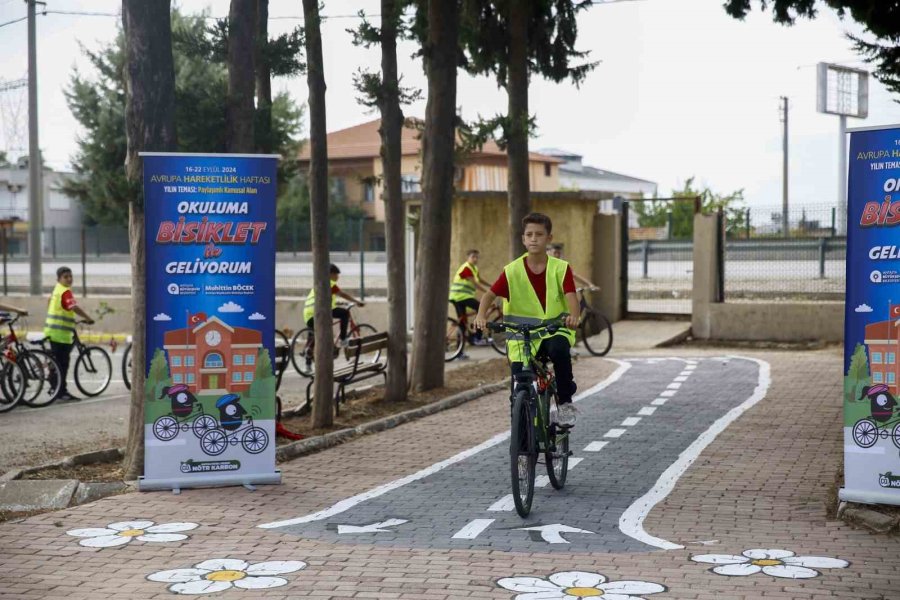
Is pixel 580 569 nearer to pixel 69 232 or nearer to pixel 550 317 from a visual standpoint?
pixel 550 317

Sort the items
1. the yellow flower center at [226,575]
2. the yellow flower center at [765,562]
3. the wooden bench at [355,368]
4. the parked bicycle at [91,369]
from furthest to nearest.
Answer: the parked bicycle at [91,369], the wooden bench at [355,368], the yellow flower center at [765,562], the yellow flower center at [226,575]

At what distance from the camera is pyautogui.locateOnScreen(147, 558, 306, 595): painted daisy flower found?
6797 mm

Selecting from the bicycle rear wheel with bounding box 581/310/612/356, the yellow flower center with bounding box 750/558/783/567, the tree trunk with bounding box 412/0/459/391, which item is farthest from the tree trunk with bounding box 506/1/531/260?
the yellow flower center with bounding box 750/558/783/567

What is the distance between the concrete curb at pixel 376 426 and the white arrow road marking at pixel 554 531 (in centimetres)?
376

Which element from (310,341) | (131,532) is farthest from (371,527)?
(310,341)

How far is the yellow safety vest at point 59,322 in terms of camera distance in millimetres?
17656

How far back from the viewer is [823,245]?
25.2 m

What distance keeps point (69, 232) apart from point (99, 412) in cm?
2159

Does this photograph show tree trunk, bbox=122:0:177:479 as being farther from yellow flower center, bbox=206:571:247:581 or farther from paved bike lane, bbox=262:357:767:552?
yellow flower center, bbox=206:571:247:581

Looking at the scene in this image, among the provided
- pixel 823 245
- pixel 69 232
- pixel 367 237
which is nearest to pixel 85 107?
pixel 69 232

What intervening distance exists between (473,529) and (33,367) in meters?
10.5

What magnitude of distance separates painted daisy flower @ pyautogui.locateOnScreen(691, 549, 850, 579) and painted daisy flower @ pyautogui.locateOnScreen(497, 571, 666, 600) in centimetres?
63

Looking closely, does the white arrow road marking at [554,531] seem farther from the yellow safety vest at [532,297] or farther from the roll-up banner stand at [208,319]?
the roll-up banner stand at [208,319]

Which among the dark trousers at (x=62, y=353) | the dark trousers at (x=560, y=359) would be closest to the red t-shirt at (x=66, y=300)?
the dark trousers at (x=62, y=353)
